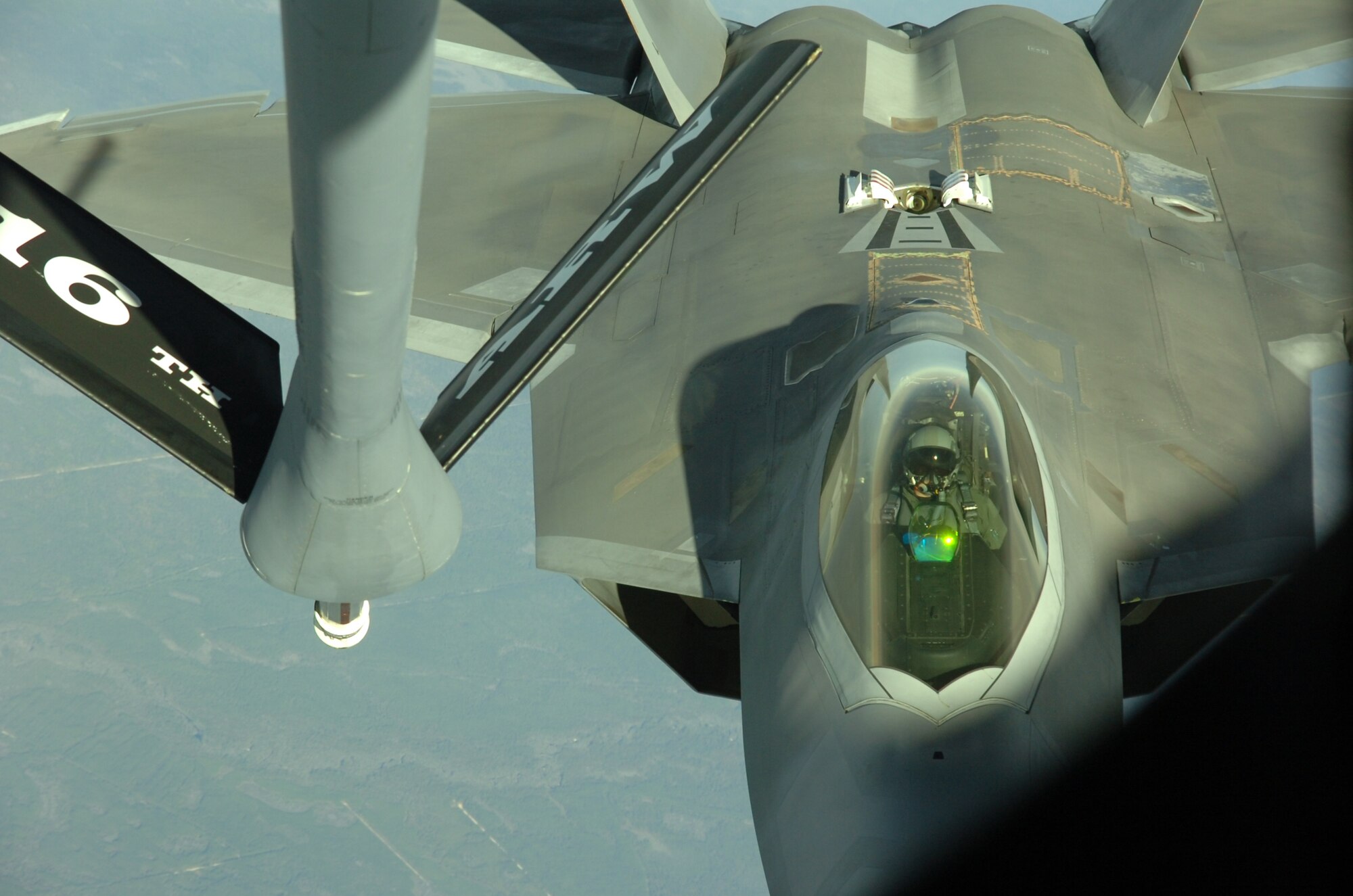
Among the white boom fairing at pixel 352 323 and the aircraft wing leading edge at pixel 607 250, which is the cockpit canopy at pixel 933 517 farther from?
the white boom fairing at pixel 352 323

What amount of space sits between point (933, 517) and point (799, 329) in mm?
3416

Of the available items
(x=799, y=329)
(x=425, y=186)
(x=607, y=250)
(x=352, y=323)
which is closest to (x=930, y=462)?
(x=607, y=250)

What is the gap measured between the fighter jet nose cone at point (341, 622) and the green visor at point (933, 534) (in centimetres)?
288

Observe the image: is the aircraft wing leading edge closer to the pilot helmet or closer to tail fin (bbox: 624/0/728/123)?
the pilot helmet

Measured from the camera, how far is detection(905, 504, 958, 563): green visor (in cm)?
734

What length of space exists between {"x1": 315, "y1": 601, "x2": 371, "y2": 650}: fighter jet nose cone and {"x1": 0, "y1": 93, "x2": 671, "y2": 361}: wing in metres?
5.04

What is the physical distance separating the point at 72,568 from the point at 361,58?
2315 centimetres

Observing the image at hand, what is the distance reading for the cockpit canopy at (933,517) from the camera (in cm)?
720

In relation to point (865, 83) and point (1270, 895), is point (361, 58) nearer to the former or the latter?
point (1270, 895)

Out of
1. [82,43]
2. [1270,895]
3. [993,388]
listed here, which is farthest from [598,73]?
[82,43]

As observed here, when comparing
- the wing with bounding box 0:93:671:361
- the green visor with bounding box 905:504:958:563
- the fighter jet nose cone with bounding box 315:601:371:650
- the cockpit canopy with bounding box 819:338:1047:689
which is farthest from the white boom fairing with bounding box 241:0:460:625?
the wing with bounding box 0:93:671:361

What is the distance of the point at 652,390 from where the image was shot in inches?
427

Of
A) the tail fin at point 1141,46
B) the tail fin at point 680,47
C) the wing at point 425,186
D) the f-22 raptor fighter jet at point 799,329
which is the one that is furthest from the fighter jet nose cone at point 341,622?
the tail fin at point 1141,46

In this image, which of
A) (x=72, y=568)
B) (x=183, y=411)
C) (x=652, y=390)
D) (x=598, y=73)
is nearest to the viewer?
(x=183, y=411)
